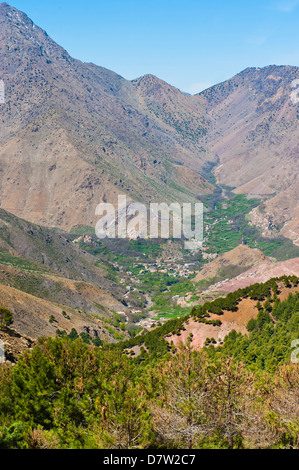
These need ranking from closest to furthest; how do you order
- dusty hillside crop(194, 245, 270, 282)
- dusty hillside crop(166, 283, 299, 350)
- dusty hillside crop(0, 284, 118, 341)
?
dusty hillside crop(166, 283, 299, 350) < dusty hillside crop(0, 284, 118, 341) < dusty hillside crop(194, 245, 270, 282)

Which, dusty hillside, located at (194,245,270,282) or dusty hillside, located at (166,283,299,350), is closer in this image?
dusty hillside, located at (166,283,299,350)

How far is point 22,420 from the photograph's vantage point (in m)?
23.3

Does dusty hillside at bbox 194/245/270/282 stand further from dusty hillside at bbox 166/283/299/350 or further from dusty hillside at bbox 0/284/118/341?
dusty hillside at bbox 166/283/299/350

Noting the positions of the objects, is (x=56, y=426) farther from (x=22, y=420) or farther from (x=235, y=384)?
(x=235, y=384)

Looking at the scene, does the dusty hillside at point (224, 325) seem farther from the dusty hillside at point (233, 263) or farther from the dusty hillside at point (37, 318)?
the dusty hillside at point (233, 263)

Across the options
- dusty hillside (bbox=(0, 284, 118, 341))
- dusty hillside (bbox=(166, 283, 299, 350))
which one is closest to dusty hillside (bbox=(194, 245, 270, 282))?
dusty hillside (bbox=(0, 284, 118, 341))

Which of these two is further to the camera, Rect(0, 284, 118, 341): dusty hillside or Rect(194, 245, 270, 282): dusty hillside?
Rect(194, 245, 270, 282): dusty hillside

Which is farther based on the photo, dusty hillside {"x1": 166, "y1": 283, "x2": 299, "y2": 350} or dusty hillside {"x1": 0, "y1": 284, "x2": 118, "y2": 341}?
dusty hillside {"x1": 0, "y1": 284, "x2": 118, "y2": 341}

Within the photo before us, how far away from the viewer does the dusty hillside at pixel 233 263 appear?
175m

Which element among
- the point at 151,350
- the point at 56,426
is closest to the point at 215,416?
the point at 56,426

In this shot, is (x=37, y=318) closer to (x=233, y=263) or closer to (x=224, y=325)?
(x=224, y=325)

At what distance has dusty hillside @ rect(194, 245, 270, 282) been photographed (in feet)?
575

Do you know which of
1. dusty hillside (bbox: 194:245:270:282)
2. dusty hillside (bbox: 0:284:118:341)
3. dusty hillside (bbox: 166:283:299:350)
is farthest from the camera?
dusty hillside (bbox: 194:245:270:282)
